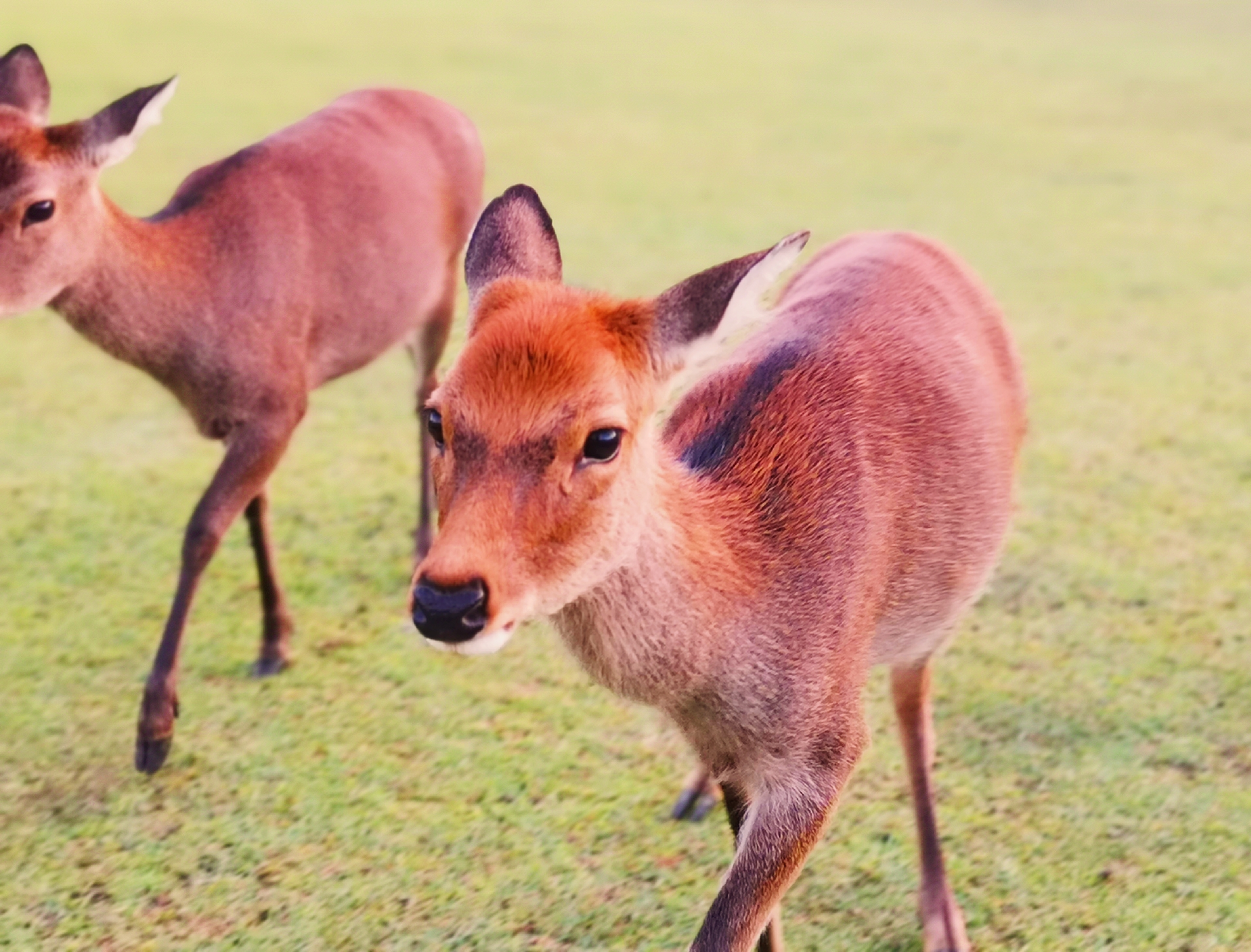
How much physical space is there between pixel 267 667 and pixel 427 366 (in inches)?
49.0

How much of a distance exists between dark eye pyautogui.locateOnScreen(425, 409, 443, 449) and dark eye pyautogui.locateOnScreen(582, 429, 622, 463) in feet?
0.75

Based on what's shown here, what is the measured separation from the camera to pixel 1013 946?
9.68 ft

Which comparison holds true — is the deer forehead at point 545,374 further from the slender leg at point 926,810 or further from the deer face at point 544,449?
the slender leg at point 926,810

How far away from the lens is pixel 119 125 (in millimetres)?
3488

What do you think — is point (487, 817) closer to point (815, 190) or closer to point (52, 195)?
point (52, 195)

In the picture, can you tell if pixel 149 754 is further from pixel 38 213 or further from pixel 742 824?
pixel 742 824

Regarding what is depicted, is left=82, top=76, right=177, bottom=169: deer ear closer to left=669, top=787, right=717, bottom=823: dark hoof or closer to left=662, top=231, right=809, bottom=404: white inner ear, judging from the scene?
left=662, top=231, right=809, bottom=404: white inner ear

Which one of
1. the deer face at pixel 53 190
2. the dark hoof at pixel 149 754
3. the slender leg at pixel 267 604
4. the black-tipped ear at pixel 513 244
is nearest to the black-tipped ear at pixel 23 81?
the deer face at pixel 53 190

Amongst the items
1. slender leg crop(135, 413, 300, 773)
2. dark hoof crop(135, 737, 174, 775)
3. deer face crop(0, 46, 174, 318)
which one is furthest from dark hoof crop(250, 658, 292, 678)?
deer face crop(0, 46, 174, 318)

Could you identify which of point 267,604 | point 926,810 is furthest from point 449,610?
point 267,604

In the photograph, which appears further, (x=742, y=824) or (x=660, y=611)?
(x=742, y=824)

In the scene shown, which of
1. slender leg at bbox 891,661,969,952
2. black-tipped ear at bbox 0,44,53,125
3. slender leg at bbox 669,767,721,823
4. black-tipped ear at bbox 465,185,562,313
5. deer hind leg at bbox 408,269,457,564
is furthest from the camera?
deer hind leg at bbox 408,269,457,564

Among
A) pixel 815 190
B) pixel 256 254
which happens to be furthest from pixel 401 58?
pixel 256 254

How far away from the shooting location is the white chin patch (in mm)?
1943
